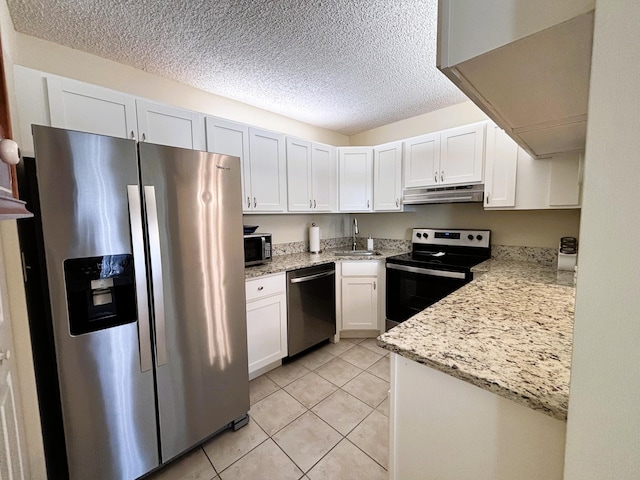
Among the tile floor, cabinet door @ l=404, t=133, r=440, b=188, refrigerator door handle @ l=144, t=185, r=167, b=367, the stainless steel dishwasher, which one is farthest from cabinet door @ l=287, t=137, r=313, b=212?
the tile floor

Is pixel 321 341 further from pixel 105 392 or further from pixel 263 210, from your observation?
pixel 105 392

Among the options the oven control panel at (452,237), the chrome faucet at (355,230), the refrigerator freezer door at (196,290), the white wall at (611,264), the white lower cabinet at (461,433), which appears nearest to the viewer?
the white wall at (611,264)

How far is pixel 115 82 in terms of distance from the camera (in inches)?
75.1

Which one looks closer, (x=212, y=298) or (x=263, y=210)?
(x=212, y=298)

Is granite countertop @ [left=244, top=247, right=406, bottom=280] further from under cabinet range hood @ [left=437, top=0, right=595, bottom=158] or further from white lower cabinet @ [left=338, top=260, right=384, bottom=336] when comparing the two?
under cabinet range hood @ [left=437, top=0, right=595, bottom=158]

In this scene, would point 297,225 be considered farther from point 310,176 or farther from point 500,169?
point 500,169

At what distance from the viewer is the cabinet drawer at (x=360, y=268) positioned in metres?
2.81

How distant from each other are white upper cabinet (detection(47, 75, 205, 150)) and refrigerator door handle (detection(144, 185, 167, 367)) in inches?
29.7

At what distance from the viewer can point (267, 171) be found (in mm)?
2449

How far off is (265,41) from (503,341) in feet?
6.74

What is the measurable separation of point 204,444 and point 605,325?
2.01 metres

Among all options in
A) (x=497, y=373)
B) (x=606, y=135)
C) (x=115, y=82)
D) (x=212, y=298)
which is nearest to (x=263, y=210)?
(x=212, y=298)

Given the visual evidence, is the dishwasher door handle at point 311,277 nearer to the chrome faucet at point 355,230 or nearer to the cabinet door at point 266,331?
the cabinet door at point 266,331

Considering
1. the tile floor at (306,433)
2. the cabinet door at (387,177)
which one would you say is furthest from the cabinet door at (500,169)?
the tile floor at (306,433)
